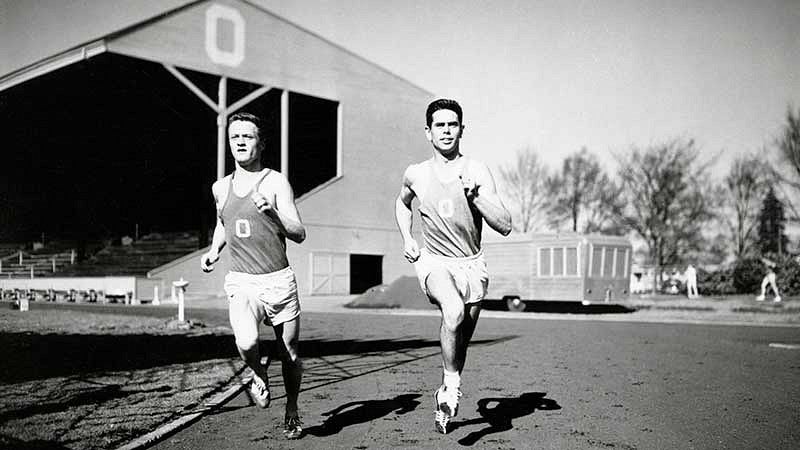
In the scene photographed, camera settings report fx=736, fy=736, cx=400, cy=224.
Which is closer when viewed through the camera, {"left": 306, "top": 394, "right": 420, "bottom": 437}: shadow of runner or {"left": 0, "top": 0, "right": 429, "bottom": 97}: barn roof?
{"left": 306, "top": 394, "right": 420, "bottom": 437}: shadow of runner

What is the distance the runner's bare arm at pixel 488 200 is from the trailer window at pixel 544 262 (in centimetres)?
1990

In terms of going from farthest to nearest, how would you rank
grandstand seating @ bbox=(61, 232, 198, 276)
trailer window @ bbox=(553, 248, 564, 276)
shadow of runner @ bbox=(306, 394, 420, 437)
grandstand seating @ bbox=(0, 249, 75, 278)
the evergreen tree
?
the evergreen tree, grandstand seating @ bbox=(61, 232, 198, 276), trailer window @ bbox=(553, 248, 564, 276), grandstand seating @ bbox=(0, 249, 75, 278), shadow of runner @ bbox=(306, 394, 420, 437)

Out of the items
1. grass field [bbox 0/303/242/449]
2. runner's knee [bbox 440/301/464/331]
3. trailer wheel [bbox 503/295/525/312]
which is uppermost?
runner's knee [bbox 440/301/464/331]

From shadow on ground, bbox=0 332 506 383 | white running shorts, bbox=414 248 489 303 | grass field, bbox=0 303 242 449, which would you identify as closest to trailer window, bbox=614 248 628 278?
shadow on ground, bbox=0 332 506 383

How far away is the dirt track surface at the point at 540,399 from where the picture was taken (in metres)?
5.23

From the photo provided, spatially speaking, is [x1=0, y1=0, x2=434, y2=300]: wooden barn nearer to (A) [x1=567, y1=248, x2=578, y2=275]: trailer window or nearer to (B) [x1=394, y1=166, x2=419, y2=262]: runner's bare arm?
(A) [x1=567, y1=248, x2=578, y2=275]: trailer window

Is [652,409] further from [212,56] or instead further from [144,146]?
[144,146]

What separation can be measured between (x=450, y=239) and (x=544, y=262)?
19955 millimetres

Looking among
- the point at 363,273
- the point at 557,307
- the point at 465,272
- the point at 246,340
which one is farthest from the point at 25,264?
the point at 363,273

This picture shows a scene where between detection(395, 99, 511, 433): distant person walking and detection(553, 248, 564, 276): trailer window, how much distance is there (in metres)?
19.3

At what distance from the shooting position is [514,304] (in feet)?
85.5

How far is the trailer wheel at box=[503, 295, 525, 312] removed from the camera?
2594 cm

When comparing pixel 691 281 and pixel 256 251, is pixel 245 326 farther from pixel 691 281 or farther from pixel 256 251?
pixel 691 281

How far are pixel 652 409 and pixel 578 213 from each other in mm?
48378
